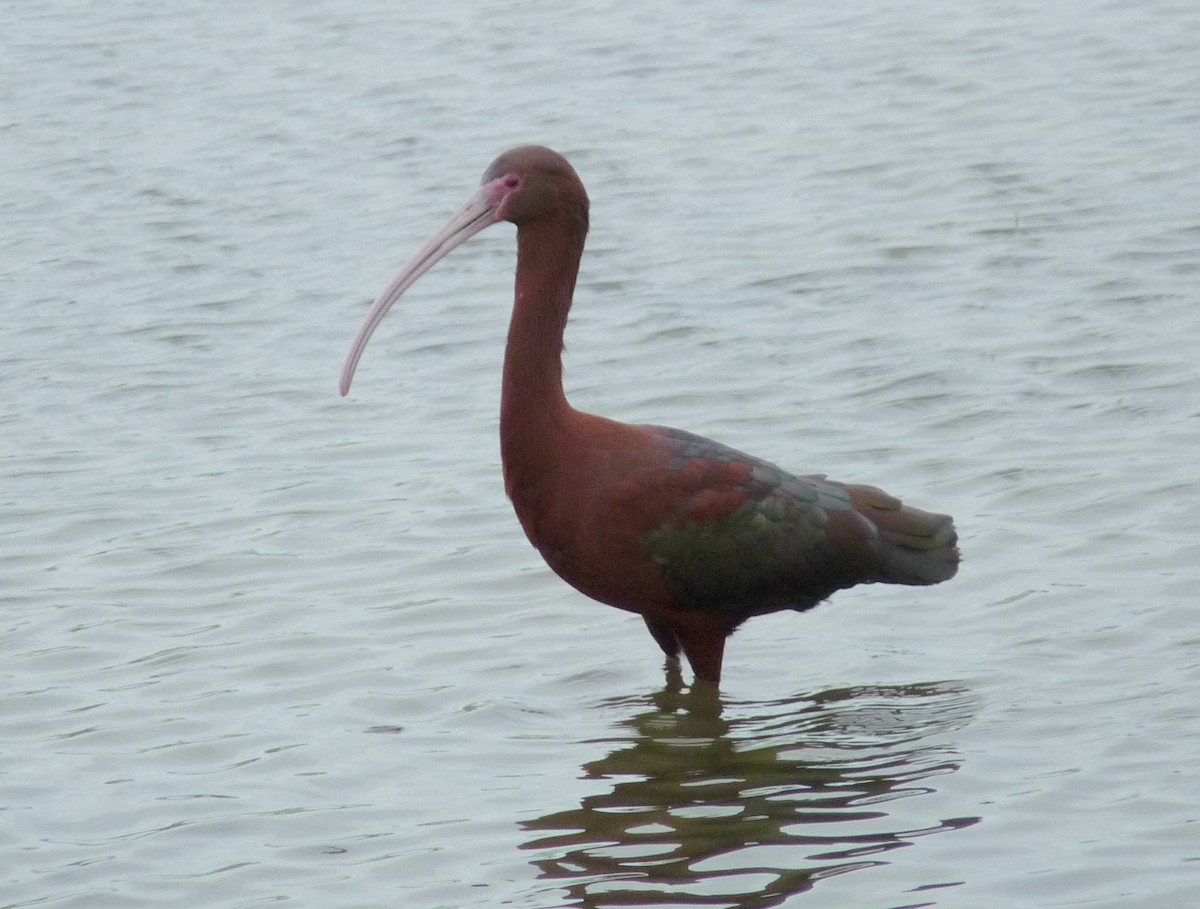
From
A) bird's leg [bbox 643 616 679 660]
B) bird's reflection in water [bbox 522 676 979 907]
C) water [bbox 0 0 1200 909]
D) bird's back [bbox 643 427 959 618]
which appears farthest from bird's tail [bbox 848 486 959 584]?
bird's leg [bbox 643 616 679 660]

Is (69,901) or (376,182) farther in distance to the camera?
(376,182)

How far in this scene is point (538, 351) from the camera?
20.7 ft

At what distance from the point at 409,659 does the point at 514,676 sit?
1.25 ft

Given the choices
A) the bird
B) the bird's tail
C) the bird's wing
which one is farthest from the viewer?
the bird's tail

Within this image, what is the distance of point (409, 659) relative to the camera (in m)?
6.74

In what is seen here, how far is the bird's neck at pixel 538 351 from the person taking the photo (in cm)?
614

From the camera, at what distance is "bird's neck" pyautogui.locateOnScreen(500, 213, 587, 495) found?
6145 mm

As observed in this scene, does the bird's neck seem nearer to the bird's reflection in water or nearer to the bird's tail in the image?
the bird's reflection in water

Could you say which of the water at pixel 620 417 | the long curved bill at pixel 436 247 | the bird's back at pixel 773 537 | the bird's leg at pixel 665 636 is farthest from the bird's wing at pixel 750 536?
the long curved bill at pixel 436 247

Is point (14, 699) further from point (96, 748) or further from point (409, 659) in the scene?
point (409, 659)

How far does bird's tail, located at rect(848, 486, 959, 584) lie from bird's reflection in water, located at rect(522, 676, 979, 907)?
1.74 ft

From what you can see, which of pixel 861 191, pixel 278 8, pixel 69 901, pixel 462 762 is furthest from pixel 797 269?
pixel 278 8

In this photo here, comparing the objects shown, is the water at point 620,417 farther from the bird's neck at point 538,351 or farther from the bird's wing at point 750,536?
the bird's neck at point 538,351

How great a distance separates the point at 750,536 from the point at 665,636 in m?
0.42
